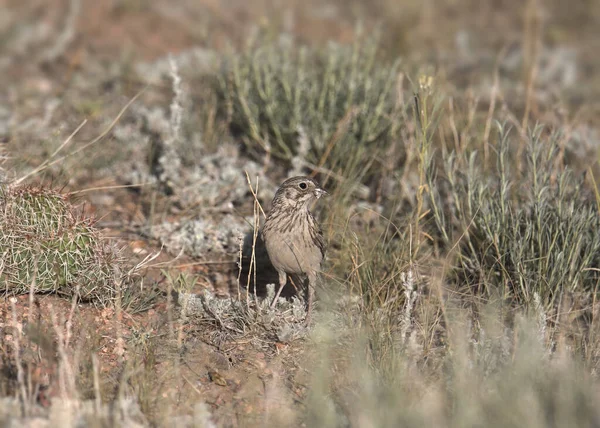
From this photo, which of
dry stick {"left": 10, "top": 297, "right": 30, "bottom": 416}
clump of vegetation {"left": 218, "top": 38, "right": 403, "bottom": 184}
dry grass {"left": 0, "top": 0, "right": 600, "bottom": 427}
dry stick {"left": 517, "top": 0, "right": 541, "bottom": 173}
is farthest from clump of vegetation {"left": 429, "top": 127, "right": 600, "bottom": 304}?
dry stick {"left": 10, "top": 297, "right": 30, "bottom": 416}

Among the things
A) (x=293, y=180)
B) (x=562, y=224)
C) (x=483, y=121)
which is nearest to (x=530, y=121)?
(x=483, y=121)

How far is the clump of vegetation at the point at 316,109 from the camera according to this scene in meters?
7.52

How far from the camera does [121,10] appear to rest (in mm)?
10898

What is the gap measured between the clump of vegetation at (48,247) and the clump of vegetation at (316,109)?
237cm

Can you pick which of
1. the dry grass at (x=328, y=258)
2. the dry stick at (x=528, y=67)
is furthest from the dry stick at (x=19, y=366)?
the dry stick at (x=528, y=67)

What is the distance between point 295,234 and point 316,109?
218cm

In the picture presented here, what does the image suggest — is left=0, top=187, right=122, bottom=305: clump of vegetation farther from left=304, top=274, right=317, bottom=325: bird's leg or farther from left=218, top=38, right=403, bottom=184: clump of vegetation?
left=218, top=38, right=403, bottom=184: clump of vegetation

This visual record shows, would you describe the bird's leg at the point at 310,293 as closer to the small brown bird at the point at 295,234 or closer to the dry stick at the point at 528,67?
the small brown bird at the point at 295,234

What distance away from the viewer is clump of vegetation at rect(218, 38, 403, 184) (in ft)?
24.7

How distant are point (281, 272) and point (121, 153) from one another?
2.45m

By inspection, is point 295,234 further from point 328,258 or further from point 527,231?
point 527,231

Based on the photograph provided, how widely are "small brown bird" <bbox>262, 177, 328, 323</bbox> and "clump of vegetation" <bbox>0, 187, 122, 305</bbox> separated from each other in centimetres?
114

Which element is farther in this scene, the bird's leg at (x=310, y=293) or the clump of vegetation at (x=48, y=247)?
the bird's leg at (x=310, y=293)

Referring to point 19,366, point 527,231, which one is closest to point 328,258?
point 527,231
